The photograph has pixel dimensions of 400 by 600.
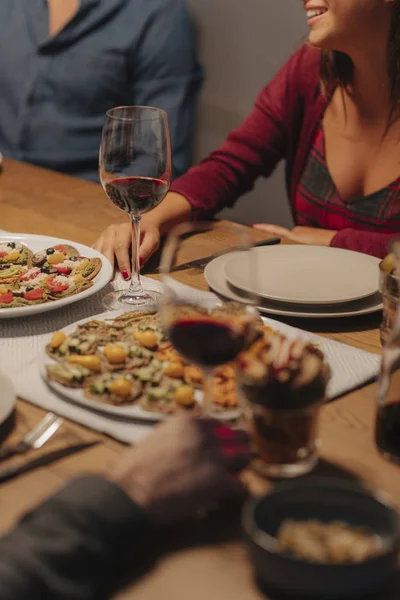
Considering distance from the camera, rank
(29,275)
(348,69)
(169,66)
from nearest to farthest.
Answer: (29,275)
(348,69)
(169,66)

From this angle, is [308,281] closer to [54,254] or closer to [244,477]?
[54,254]

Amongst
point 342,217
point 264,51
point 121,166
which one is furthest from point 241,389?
point 264,51

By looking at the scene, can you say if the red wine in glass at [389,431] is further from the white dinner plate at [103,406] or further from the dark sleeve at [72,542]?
the dark sleeve at [72,542]

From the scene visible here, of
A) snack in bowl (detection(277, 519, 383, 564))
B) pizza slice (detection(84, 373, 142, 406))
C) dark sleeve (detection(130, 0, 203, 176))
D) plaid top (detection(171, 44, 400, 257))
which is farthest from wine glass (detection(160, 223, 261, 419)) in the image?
dark sleeve (detection(130, 0, 203, 176))

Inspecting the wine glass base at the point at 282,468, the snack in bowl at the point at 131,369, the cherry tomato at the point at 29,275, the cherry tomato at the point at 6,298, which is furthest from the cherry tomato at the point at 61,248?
the wine glass base at the point at 282,468

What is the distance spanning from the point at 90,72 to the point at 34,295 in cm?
181

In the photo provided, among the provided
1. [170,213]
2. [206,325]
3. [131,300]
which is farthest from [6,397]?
[170,213]

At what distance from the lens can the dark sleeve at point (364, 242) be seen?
1604 millimetres

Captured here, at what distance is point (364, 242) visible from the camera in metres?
1.63

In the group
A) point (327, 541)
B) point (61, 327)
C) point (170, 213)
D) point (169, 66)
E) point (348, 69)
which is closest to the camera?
point (327, 541)

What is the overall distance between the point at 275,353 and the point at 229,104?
231 centimetres

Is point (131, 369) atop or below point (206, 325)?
below

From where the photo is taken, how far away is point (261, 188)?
121 inches

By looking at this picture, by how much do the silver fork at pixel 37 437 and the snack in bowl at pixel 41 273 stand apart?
12.7 inches
